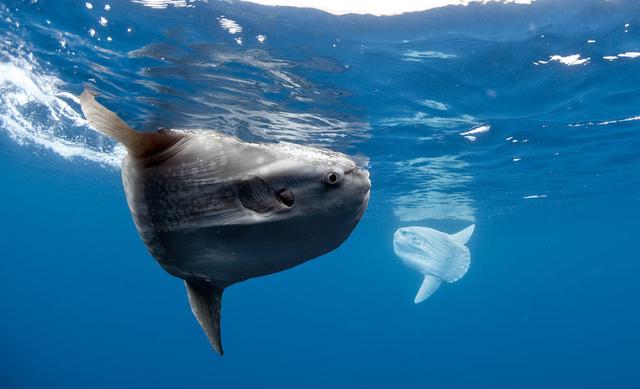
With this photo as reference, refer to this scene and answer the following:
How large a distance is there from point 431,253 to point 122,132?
61.3ft

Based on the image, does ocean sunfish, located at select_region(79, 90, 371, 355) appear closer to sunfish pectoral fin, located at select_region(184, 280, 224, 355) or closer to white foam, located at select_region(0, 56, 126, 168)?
sunfish pectoral fin, located at select_region(184, 280, 224, 355)

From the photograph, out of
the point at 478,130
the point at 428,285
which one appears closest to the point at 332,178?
the point at 478,130

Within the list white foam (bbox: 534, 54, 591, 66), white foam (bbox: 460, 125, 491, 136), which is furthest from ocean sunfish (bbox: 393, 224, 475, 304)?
white foam (bbox: 534, 54, 591, 66)

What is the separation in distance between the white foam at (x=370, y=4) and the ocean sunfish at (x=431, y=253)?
1209 cm

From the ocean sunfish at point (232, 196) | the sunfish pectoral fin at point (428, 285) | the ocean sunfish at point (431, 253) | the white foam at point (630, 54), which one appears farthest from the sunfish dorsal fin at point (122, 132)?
the sunfish pectoral fin at point (428, 285)

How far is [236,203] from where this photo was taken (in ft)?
6.25

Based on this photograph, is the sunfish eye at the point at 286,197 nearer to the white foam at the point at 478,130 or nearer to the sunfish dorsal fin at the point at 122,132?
the sunfish dorsal fin at the point at 122,132

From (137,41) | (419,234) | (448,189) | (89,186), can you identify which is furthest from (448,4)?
(89,186)

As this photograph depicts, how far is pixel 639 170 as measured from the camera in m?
18.3

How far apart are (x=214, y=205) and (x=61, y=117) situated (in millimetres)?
15430

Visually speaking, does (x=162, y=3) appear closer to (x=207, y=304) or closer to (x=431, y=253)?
(x=207, y=304)

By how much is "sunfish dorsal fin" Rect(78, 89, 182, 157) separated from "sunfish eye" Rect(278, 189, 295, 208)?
61cm

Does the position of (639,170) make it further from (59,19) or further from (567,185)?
(59,19)

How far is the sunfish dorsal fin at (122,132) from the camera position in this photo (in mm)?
1833
